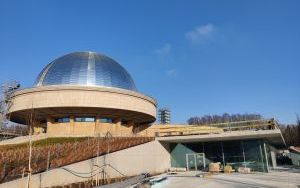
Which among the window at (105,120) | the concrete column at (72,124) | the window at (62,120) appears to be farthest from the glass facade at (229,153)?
the window at (62,120)

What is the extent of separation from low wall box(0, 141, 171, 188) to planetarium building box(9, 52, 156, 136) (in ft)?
36.3

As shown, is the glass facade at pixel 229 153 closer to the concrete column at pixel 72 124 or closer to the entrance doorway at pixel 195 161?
the entrance doorway at pixel 195 161

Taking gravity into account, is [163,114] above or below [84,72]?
above

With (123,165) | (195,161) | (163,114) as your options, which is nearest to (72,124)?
(123,165)

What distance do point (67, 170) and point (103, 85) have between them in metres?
23.4

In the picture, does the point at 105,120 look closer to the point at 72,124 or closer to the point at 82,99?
the point at 72,124

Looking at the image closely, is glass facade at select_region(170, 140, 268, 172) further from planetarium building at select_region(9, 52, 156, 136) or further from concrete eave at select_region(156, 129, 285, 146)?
planetarium building at select_region(9, 52, 156, 136)

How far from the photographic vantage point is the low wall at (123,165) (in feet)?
58.5

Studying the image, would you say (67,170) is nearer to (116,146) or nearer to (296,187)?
(116,146)

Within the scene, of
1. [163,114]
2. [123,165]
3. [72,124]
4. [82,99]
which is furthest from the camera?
[163,114]

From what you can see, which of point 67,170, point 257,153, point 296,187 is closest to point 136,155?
point 67,170

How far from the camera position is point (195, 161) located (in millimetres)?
33406

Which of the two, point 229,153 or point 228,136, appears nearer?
point 228,136

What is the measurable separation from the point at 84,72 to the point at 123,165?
827 inches
